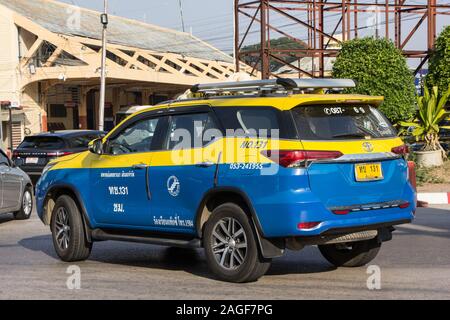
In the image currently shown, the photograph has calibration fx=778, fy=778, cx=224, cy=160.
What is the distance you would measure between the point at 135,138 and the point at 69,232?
146cm

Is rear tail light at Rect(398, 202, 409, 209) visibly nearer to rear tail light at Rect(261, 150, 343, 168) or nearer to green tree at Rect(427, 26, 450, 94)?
rear tail light at Rect(261, 150, 343, 168)

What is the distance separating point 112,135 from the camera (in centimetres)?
911

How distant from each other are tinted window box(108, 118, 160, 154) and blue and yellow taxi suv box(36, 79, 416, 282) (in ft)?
0.05

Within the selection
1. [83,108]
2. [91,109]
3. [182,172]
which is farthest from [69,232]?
[91,109]

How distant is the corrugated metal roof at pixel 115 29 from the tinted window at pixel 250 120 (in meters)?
31.9

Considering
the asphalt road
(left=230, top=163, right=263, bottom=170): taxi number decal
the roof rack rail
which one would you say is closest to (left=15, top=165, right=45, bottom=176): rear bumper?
the asphalt road

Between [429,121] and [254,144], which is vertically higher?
[429,121]

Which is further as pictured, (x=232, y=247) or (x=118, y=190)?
(x=118, y=190)

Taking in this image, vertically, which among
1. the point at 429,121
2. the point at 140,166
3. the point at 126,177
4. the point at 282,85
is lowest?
the point at 126,177

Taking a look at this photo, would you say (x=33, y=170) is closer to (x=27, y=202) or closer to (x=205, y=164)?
(x=27, y=202)

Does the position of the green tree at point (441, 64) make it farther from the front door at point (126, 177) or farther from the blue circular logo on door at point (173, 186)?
the blue circular logo on door at point (173, 186)

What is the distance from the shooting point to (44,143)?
2122 centimetres

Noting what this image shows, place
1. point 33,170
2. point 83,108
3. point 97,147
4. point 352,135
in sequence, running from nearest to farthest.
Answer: point 352,135 < point 97,147 < point 33,170 < point 83,108
